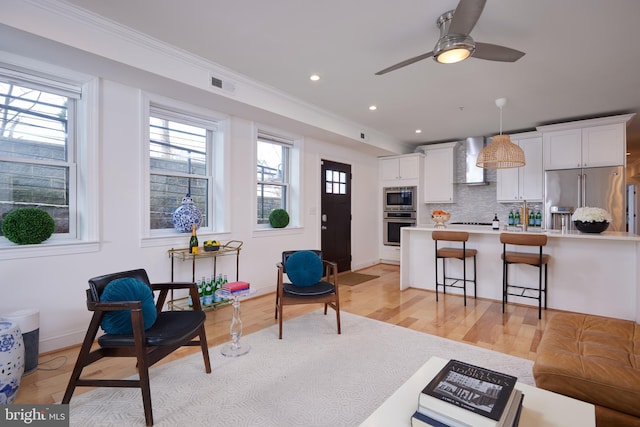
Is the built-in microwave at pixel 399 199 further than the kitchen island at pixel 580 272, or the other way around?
the built-in microwave at pixel 399 199

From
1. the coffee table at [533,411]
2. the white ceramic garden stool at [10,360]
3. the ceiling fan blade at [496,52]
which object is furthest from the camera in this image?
the ceiling fan blade at [496,52]

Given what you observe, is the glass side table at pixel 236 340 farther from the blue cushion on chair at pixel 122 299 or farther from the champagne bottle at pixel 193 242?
the champagne bottle at pixel 193 242

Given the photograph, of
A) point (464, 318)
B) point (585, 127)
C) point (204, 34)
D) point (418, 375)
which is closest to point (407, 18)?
point (204, 34)

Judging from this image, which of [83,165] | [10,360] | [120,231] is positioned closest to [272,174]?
[120,231]

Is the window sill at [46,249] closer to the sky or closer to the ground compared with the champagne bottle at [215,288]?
closer to the sky

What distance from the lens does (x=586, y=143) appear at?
477cm

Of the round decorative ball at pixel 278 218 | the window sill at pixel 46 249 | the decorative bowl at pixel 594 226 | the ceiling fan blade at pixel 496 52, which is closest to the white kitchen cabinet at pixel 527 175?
the decorative bowl at pixel 594 226

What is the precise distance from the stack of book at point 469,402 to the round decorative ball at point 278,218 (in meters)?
3.47

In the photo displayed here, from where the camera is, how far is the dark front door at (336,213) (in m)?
5.47

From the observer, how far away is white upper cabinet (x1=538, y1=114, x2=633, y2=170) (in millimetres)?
4559

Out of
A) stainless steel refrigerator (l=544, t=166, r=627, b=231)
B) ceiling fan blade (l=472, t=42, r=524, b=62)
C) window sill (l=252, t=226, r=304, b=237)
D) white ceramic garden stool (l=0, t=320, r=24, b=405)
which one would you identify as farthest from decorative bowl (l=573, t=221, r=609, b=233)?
white ceramic garden stool (l=0, t=320, r=24, b=405)

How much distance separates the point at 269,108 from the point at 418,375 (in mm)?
3244

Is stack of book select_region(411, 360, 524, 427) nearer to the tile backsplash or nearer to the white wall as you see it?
the white wall

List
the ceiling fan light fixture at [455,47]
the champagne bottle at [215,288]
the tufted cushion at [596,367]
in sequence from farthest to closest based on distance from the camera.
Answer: the champagne bottle at [215,288] → the ceiling fan light fixture at [455,47] → the tufted cushion at [596,367]
